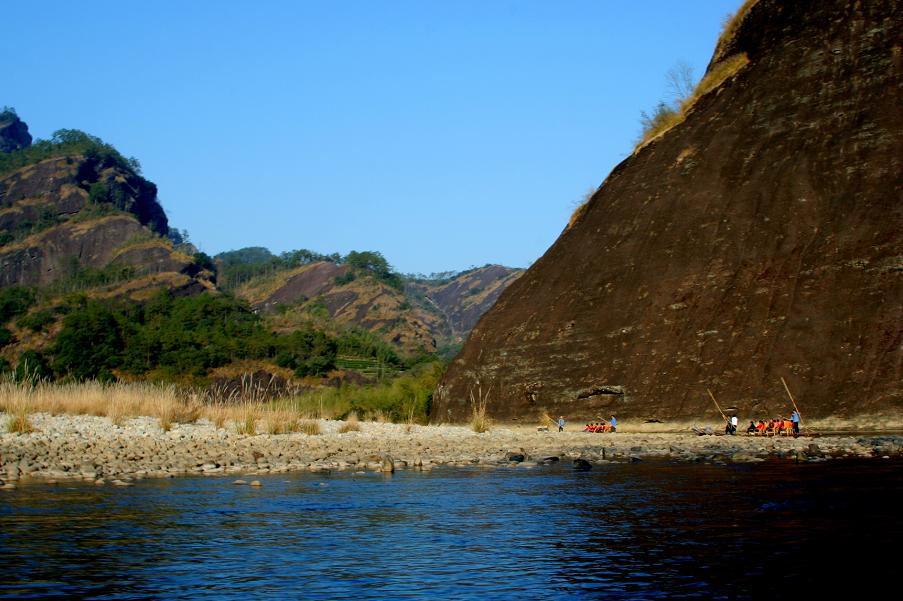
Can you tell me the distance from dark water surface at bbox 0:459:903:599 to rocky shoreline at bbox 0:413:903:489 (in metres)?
2.04

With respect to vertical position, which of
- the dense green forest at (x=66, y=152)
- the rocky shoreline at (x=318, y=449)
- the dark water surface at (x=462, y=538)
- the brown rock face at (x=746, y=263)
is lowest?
the dark water surface at (x=462, y=538)

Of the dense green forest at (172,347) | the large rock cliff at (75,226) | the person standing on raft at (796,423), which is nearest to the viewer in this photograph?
the person standing on raft at (796,423)

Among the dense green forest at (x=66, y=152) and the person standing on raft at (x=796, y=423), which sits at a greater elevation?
the dense green forest at (x=66, y=152)

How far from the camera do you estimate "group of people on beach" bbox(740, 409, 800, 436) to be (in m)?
24.8

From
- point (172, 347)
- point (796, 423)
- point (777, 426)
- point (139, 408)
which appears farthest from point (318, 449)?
point (172, 347)

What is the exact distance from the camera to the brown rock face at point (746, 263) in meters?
27.7

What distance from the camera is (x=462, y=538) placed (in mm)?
11016

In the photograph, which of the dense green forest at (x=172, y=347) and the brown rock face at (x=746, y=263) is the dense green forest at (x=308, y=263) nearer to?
the dense green forest at (x=172, y=347)

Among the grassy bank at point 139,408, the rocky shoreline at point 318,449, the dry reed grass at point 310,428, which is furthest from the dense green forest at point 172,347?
the rocky shoreline at point 318,449

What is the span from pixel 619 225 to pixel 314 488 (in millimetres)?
23710

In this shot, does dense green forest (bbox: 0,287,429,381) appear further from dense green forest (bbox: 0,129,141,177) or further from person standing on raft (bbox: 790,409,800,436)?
dense green forest (bbox: 0,129,141,177)

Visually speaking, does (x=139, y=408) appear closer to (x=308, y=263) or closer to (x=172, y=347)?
(x=172, y=347)

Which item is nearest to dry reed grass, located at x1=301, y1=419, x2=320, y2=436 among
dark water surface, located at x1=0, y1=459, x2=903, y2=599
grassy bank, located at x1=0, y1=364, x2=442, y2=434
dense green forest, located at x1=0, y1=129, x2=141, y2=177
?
grassy bank, located at x1=0, y1=364, x2=442, y2=434

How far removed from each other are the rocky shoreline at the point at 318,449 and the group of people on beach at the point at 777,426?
95 centimetres
